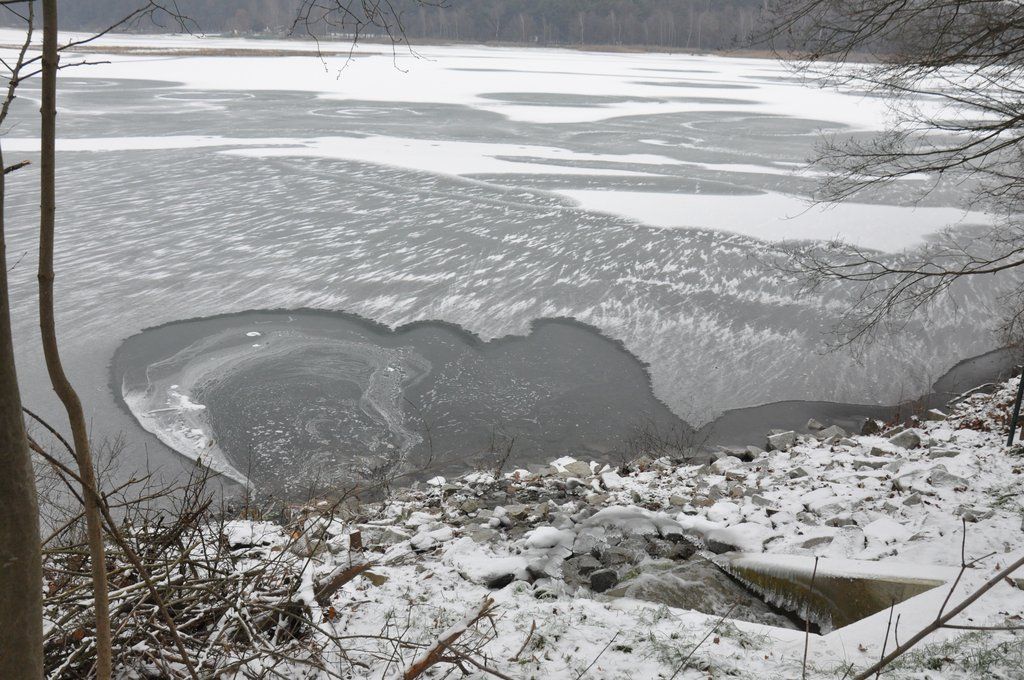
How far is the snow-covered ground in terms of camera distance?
3096 millimetres

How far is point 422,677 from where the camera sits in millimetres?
2869

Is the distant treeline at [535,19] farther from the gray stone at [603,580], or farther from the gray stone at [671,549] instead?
the gray stone at [603,580]

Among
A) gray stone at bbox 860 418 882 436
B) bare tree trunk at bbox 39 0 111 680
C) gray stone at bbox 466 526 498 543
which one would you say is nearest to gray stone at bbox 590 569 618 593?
gray stone at bbox 466 526 498 543

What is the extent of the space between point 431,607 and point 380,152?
16.9 metres

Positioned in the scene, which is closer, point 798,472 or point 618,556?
point 618,556

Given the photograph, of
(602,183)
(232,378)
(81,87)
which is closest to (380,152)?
(602,183)

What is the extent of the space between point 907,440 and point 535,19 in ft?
287

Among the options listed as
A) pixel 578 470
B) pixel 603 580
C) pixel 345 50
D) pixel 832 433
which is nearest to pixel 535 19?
pixel 345 50

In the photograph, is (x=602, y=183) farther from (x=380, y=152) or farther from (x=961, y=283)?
(x=961, y=283)

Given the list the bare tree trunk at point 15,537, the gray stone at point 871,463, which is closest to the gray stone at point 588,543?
the gray stone at point 871,463

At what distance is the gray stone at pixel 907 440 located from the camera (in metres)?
6.81

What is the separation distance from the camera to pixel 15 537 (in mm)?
1356

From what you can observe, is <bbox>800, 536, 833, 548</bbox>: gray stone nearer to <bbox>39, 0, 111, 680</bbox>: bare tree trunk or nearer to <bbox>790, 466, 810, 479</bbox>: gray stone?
<bbox>790, 466, 810, 479</bbox>: gray stone

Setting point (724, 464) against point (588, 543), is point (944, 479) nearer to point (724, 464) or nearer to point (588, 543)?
point (724, 464)
